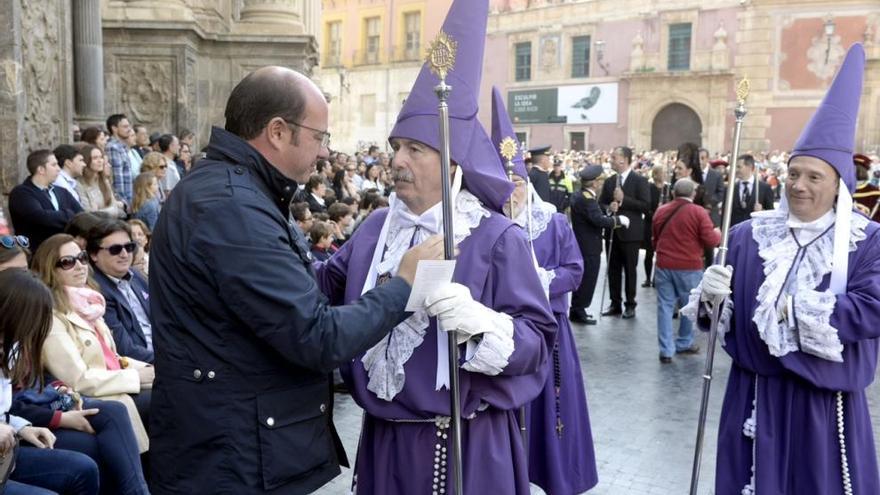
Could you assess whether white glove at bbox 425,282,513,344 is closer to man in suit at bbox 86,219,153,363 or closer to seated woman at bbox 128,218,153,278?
man in suit at bbox 86,219,153,363

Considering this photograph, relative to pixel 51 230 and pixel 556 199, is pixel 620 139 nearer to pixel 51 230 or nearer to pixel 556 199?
pixel 556 199

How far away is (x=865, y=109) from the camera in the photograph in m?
33.0

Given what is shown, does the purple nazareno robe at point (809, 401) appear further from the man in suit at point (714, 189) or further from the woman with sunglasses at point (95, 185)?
the man in suit at point (714, 189)

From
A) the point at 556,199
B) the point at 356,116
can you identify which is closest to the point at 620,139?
the point at 356,116

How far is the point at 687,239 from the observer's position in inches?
315

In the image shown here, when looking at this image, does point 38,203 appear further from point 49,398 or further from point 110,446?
point 110,446

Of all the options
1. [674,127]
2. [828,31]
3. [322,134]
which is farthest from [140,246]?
[674,127]

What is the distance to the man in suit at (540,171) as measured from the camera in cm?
1049

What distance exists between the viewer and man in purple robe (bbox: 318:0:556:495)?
267 cm

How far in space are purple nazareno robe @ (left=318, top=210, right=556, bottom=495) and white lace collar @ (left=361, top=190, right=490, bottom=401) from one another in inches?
1.3

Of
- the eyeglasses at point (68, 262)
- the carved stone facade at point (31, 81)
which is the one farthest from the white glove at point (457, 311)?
the carved stone facade at point (31, 81)

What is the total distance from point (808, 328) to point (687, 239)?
477cm

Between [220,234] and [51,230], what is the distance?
4.66m

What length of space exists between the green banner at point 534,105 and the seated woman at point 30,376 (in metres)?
38.8
